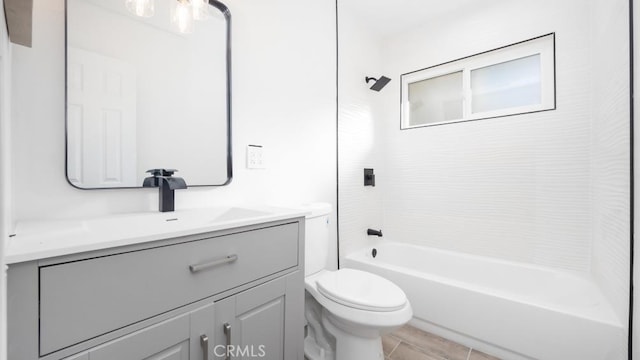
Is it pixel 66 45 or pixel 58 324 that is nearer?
Result: pixel 58 324

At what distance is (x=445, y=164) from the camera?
7.43 feet

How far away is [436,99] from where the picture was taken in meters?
2.42

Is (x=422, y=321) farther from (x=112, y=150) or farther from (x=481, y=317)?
(x=112, y=150)

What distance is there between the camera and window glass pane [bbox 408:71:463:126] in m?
2.30

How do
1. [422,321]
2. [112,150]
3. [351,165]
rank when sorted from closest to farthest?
[112,150], [422,321], [351,165]

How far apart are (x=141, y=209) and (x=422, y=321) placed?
1838 mm

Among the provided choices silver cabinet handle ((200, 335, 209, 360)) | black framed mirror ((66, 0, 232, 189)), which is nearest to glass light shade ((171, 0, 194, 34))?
black framed mirror ((66, 0, 232, 189))

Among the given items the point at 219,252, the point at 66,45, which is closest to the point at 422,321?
the point at 219,252

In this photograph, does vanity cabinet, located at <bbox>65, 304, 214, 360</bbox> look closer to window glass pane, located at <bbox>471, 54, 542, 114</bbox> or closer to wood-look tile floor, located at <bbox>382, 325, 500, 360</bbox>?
wood-look tile floor, located at <bbox>382, 325, 500, 360</bbox>

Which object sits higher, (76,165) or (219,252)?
(76,165)

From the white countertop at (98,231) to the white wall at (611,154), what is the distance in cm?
150

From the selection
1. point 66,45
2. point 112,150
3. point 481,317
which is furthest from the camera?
point 481,317

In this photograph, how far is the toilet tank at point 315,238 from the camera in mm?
1460

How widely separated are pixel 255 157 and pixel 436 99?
1823 mm
